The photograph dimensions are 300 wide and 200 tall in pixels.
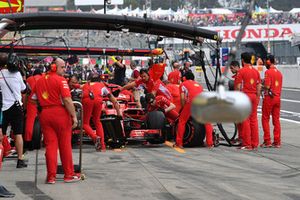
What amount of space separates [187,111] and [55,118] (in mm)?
4613

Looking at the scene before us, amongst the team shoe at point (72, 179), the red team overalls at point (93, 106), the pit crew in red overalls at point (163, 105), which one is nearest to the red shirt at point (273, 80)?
the pit crew in red overalls at point (163, 105)

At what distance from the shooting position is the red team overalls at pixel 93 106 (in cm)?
1336

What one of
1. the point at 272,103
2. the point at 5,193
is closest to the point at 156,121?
the point at 272,103

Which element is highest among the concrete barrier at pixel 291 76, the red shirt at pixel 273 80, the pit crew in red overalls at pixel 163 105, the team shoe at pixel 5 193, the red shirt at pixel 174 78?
the red shirt at pixel 273 80

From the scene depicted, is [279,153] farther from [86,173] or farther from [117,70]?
[117,70]

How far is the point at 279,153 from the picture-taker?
43.2 ft

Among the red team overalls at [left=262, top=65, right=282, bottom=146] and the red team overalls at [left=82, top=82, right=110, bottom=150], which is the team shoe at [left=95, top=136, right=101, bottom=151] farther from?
the red team overalls at [left=262, top=65, right=282, bottom=146]

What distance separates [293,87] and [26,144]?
30.4 metres

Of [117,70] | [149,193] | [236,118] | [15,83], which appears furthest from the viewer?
[117,70]

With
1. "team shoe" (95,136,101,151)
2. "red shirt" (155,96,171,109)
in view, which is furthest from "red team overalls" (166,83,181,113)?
"team shoe" (95,136,101,151)

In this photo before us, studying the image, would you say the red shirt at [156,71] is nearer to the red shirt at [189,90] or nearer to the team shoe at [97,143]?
the red shirt at [189,90]

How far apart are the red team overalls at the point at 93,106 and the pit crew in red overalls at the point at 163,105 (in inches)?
52.6

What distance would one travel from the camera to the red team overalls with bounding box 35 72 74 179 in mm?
9641

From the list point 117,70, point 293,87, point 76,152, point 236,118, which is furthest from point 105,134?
point 293,87
